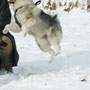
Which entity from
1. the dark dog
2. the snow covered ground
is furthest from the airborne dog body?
the snow covered ground

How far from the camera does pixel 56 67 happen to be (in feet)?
15.0

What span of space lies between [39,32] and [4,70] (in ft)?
2.51

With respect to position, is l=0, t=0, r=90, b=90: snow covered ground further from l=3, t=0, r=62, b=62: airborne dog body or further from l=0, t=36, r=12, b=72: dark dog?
l=3, t=0, r=62, b=62: airborne dog body

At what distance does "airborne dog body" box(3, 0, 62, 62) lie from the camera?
404cm

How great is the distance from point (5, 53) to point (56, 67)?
801 mm

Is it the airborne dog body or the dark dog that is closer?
the airborne dog body

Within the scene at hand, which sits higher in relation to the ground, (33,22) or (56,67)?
(33,22)

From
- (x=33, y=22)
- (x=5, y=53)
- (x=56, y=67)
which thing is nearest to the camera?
(x=33, y=22)

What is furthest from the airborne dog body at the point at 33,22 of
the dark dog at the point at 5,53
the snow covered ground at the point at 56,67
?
the snow covered ground at the point at 56,67

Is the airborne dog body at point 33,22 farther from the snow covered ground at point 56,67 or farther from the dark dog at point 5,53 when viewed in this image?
the snow covered ground at point 56,67

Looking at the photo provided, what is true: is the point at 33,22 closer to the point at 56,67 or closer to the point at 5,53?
the point at 5,53

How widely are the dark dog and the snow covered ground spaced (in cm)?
15

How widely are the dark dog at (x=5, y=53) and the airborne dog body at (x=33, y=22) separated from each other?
0.50ft

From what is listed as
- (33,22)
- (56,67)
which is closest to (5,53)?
(33,22)
